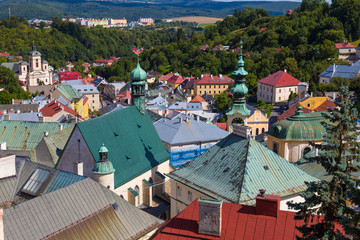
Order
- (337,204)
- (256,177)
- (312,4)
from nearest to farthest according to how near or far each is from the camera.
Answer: (337,204), (256,177), (312,4)

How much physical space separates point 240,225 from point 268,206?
1.30 m

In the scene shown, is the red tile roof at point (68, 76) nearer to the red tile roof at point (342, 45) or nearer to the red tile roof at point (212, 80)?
the red tile roof at point (212, 80)

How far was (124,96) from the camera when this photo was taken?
346 feet

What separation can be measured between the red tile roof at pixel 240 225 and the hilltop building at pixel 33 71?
351 ft

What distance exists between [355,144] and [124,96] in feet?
306

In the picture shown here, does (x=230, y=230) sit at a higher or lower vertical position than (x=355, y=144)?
lower

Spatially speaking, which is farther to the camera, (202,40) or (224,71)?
(202,40)

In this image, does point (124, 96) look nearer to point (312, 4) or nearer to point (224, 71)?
point (224, 71)

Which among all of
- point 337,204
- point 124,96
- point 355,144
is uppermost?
point 355,144

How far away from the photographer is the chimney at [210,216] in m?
17.0

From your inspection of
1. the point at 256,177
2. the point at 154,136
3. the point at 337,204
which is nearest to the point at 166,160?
the point at 154,136

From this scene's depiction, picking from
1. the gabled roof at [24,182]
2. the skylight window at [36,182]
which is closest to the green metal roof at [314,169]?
the gabled roof at [24,182]

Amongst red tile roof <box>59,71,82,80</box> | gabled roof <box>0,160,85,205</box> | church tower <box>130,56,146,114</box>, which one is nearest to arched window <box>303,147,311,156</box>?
church tower <box>130,56,146,114</box>

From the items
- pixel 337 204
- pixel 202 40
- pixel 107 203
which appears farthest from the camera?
pixel 202 40
